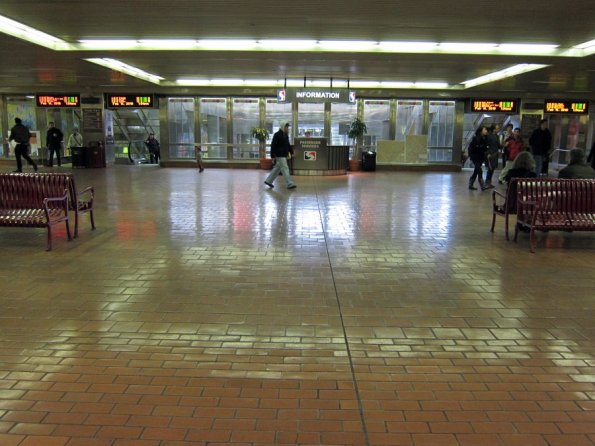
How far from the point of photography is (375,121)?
2267cm

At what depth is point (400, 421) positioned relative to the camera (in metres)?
2.73

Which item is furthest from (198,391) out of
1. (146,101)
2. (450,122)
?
(450,122)

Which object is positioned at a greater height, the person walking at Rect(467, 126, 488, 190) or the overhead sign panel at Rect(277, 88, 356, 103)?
the overhead sign panel at Rect(277, 88, 356, 103)

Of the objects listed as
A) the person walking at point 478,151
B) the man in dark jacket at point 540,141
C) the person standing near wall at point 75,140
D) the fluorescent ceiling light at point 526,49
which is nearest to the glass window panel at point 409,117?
the man in dark jacket at point 540,141

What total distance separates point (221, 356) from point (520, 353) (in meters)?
2.16

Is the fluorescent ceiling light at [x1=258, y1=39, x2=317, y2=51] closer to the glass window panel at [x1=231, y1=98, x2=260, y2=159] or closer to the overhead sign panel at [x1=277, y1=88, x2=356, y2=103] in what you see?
the overhead sign panel at [x1=277, y1=88, x2=356, y2=103]

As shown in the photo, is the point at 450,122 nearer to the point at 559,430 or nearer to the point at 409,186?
the point at 409,186

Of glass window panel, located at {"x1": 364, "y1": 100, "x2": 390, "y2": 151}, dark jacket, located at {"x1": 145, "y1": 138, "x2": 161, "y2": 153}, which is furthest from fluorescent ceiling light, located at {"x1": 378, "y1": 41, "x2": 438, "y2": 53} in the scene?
dark jacket, located at {"x1": 145, "y1": 138, "x2": 161, "y2": 153}

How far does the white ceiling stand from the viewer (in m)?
8.14

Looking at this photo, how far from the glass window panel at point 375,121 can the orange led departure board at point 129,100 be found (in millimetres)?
9540

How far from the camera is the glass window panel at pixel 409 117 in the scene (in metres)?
22.3

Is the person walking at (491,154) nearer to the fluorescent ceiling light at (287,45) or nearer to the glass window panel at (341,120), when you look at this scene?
the fluorescent ceiling light at (287,45)

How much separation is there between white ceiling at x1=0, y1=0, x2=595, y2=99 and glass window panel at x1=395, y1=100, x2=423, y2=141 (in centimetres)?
577

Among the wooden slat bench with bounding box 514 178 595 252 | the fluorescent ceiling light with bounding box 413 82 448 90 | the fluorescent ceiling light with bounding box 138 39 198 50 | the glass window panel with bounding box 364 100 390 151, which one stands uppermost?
the fluorescent ceiling light with bounding box 413 82 448 90
